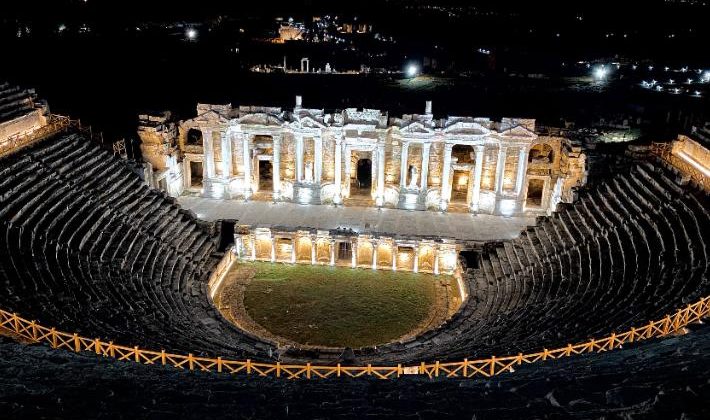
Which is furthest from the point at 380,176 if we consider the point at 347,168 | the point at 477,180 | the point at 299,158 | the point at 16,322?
the point at 16,322

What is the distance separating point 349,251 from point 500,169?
37.1 feet

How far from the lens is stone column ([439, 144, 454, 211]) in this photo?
38.5 meters

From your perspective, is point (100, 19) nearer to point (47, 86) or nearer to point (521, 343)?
point (47, 86)

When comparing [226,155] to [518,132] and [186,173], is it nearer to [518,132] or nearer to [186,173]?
[186,173]

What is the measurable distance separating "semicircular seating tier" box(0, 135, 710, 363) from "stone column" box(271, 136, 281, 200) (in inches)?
281

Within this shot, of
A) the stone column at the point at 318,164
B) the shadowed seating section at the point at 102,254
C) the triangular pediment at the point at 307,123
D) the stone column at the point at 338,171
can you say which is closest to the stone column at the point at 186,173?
the shadowed seating section at the point at 102,254

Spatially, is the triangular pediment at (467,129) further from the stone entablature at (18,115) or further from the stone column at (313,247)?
the stone entablature at (18,115)

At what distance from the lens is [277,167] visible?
40.2 m

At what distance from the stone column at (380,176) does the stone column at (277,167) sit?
266 inches

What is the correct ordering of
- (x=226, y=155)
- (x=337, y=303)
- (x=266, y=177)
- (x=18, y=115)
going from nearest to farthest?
(x=337, y=303), (x=18, y=115), (x=226, y=155), (x=266, y=177)

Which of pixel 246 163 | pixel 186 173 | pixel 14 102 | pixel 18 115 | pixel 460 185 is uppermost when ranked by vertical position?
pixel 14 102

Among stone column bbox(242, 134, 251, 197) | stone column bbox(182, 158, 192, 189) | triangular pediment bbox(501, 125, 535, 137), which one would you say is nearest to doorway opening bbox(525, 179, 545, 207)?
triangular pediment bbox(501, 125, 535, 137)

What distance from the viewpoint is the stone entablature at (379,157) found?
38.2 meters

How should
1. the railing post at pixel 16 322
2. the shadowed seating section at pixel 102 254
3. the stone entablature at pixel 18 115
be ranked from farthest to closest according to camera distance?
the stone entablature at pixel 18 115
the shadowed seating section at pixel 102 254
the railing post at pixel 16 322
